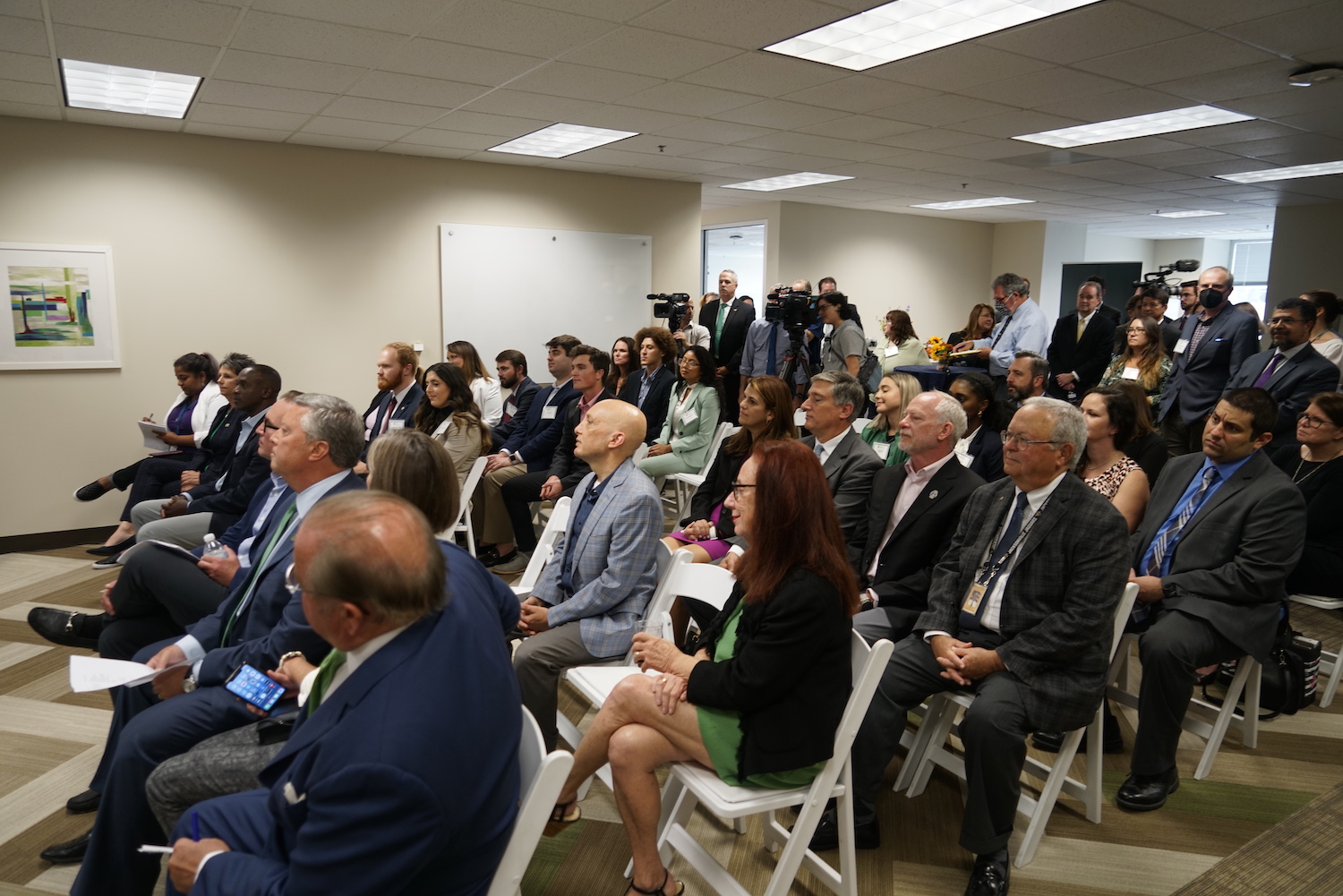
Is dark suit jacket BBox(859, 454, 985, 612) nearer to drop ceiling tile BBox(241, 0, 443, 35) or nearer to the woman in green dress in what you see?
the woman in green dress

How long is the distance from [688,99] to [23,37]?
337 cm

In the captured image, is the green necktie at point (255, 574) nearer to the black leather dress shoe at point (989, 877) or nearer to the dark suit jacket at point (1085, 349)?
the black leather dress shoe at point (989, 877)

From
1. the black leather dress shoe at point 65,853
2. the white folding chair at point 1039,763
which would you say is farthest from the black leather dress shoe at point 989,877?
the black leather dress shoe at point 65,853

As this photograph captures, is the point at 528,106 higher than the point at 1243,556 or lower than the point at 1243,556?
higher

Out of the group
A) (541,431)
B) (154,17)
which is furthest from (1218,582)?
(154,17)

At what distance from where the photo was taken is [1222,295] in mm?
5289

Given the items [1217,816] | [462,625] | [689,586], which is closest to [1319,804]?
[1217,816]

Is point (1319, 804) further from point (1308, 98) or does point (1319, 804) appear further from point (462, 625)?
point (1308, 98)

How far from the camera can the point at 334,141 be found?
6.39 m

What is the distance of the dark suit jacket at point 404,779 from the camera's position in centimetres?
116

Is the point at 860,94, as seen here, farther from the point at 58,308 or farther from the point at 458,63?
the point at 58,308

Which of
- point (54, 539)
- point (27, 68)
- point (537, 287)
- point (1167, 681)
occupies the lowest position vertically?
point (54, 539)

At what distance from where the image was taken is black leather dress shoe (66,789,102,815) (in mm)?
2568

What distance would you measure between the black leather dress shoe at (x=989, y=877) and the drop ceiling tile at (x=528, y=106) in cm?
454
